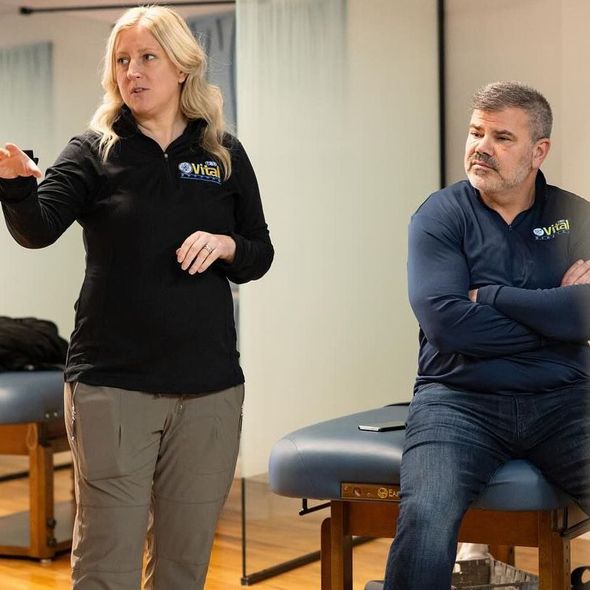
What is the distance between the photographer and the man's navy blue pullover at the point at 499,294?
7.45 ft

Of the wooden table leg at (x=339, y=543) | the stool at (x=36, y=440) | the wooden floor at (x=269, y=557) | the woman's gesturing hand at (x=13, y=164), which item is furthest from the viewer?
the stool at (x=36, y=440)

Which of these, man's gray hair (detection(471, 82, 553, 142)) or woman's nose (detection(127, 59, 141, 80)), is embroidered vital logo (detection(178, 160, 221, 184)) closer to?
woman's nose (detection(127, 59, 141, 80))

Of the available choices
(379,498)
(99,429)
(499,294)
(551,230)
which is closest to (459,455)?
(379,498)

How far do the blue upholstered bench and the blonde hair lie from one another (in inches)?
25.1

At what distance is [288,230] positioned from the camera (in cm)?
321

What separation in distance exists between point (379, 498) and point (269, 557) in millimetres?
937

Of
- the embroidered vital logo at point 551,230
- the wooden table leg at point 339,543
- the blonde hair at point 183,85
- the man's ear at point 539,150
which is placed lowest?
the wooden table leg at point 339,543

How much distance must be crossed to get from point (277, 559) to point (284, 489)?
0.84 meters

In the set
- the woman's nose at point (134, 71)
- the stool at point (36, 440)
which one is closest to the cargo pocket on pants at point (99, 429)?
the woman's nose at point (134, 71)

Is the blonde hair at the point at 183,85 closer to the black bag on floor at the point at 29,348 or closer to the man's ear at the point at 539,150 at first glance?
the man's ear at the point at 539,150

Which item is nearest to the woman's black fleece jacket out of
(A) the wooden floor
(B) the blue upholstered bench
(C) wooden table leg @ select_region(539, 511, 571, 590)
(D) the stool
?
(B) the blue upholstered bench

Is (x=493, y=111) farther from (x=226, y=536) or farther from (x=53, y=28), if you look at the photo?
(x=53, y=28)

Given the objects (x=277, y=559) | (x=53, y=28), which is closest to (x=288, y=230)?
(x=277, y=559)

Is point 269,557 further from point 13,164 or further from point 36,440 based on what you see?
point 13,164
